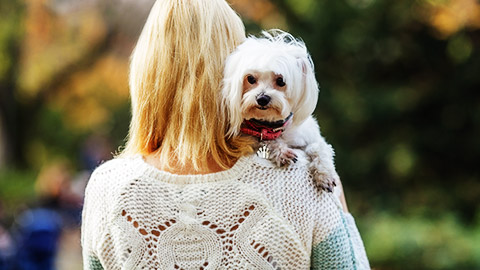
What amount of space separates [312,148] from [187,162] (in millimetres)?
462

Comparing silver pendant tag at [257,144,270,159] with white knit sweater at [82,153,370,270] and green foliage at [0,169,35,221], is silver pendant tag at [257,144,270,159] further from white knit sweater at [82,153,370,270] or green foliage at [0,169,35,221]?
green foliage at [0,169,35,221]

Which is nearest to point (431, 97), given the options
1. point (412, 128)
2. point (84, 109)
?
point (412, 128)

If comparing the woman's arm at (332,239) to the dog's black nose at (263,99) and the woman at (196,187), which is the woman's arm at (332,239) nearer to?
the woman at (196,187)

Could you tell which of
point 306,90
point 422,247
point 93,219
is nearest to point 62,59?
point 422,247

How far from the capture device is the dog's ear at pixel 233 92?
2.02 metres

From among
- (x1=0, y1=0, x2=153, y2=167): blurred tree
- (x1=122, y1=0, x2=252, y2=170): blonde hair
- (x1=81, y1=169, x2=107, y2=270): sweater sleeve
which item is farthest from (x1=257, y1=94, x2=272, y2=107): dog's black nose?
(x1=0, y1=0, x2=153, y2=167): blurred tree

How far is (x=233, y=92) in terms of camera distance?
2018 millimetres

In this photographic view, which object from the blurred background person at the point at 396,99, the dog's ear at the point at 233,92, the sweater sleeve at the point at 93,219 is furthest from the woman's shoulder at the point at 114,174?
the blurred background person at the point at 396,99

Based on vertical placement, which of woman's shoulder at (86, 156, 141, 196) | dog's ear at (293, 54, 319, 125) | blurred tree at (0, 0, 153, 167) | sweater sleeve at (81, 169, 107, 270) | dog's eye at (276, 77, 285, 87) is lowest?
sweater sleeve at (81, 169, 107, 270)

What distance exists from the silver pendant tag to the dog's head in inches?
3.4

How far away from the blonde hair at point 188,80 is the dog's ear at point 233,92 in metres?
0.02

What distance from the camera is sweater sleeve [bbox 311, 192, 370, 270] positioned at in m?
2.06

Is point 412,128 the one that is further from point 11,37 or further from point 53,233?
point 11,37

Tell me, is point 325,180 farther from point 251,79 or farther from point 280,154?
point 251,79
